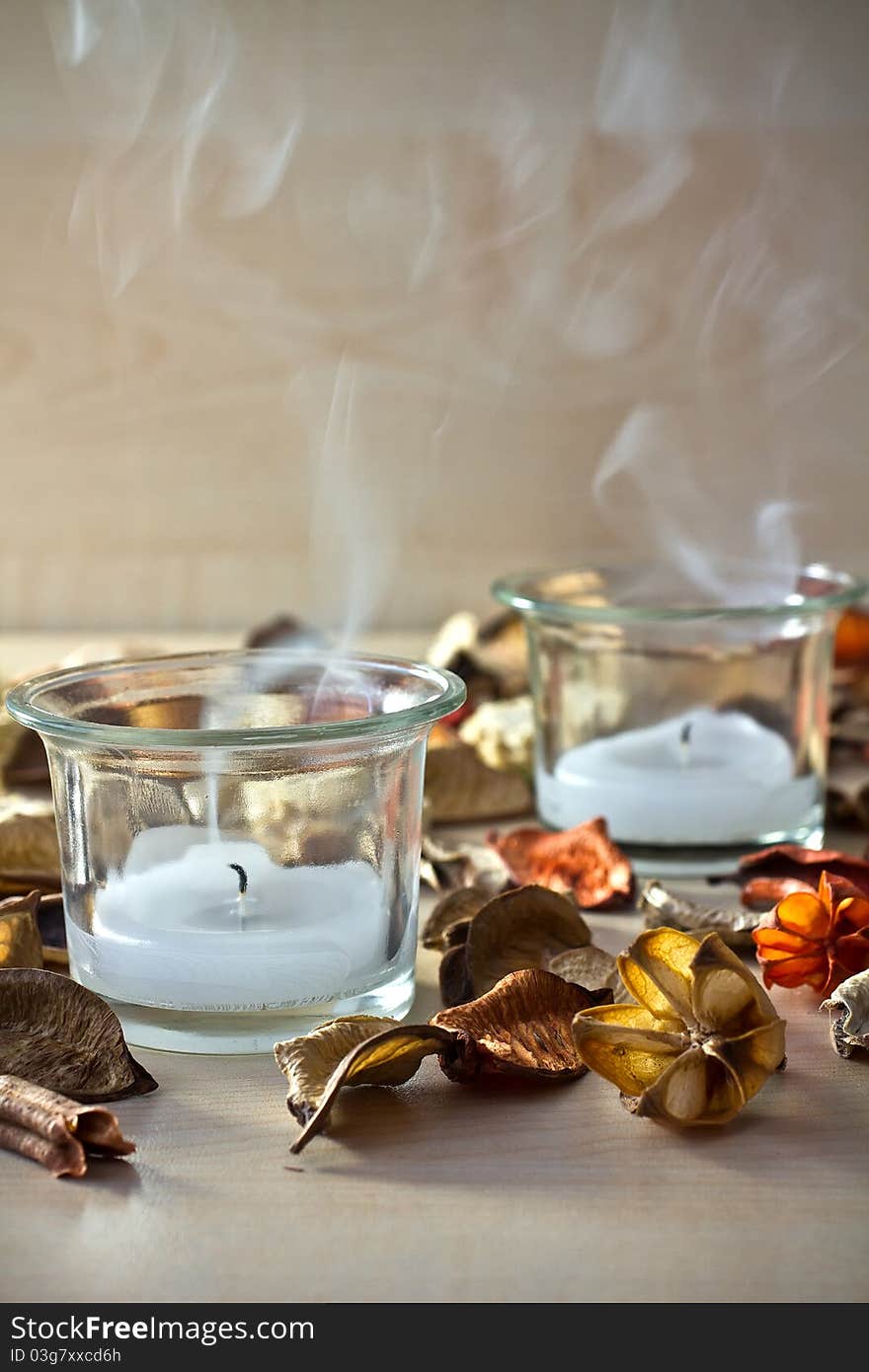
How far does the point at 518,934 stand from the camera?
56cm

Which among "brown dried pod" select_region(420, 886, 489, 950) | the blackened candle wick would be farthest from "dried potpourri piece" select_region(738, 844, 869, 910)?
the blackened candle wick

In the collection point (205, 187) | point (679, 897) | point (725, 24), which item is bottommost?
point (679, 897)

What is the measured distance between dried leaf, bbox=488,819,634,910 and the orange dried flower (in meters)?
0.12

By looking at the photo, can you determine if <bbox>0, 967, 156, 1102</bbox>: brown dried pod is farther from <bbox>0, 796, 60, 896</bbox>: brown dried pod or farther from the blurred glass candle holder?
<bbox>0, 796, 60, 896</bbox>: brown dried pod

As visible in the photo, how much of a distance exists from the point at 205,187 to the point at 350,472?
11.6 inches

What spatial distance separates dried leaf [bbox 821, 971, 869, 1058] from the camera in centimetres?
50

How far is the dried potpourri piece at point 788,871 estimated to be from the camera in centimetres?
63

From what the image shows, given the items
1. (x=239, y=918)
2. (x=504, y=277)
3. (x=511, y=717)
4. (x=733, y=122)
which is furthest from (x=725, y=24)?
(x=239, y=918)

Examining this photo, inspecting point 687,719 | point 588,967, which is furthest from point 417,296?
point 588,967

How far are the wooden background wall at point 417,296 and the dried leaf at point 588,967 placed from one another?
77 centimetres

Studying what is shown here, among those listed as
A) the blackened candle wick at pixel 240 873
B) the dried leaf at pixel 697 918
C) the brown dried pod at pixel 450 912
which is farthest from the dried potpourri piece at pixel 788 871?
the blackened candle wick at pixel 240 873

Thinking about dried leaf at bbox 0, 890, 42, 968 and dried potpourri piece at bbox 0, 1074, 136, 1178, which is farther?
dried leaf at bbox 0, 890, 42, 968

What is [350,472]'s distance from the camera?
1.45 meters

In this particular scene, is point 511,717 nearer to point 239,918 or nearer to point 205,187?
point 239,918
